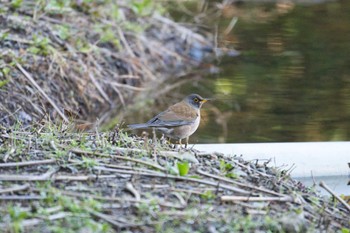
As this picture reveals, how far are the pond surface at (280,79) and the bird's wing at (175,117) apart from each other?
1470mm

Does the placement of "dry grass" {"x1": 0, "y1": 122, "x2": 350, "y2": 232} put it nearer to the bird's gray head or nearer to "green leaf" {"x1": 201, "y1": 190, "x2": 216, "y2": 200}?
"green leaf" {"x1": 201, "y1": 190, "x2": 216, "y2": 200}

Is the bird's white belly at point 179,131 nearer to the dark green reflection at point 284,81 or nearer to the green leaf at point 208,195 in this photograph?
the dark green reflection at point 284,81

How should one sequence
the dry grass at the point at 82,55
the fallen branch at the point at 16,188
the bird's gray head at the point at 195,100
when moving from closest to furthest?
1. the fallen branch at the point at 16,188
2. the bird's gray head at the point at 195,100
3. the dry grass at the point at 82,55

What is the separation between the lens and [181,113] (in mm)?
7629

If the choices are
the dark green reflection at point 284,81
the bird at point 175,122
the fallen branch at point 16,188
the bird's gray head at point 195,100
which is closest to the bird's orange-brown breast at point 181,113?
the bird at point 175,122

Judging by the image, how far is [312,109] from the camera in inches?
421

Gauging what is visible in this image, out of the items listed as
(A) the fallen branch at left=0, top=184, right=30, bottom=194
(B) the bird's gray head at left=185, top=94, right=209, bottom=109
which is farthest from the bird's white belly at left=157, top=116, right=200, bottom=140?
(A) the fallen branch at left=0, top=184, right=30, bottom=194

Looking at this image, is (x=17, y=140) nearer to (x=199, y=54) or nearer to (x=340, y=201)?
(x=340, y=201)

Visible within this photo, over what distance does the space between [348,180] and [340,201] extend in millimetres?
490

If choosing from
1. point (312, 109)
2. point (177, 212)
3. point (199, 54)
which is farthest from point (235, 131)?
point (177, 212)

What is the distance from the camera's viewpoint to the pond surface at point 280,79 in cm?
996

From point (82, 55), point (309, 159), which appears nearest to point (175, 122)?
point (309, 159)

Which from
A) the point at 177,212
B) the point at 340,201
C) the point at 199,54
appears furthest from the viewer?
the point at 199,54

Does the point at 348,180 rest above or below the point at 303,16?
above
